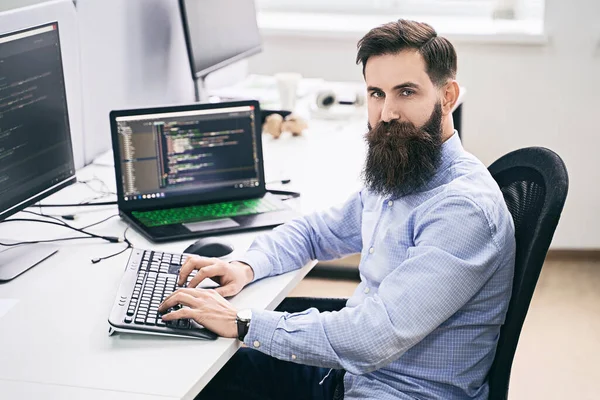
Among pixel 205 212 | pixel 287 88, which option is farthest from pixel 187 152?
pixel 287 88

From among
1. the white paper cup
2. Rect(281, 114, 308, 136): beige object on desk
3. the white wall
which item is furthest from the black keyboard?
the white wall

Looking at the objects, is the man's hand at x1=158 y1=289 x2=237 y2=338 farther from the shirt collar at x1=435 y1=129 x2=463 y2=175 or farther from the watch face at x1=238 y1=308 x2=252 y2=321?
the shirt collar at x1=435 y1=129 x2=463 y2=175

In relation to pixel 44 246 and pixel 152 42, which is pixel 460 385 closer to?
pixel 44 246

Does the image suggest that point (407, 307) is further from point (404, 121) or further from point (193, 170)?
point (193, 170)

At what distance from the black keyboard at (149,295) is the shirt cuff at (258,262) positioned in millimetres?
117

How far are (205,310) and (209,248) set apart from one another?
325 mm

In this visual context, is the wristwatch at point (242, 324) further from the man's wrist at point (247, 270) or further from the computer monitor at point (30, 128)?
the computer monitor at point (30, 128)

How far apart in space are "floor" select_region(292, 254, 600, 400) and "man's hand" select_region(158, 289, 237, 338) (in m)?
1.42

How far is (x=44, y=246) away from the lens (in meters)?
1.86

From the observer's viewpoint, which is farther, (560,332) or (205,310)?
(560,332)

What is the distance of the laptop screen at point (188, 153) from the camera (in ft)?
6.55

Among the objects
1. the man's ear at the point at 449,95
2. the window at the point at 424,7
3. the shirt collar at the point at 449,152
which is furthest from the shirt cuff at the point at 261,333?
the window at the point at 424,7

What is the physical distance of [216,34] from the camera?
271cm

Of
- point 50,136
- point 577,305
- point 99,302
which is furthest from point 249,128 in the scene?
point 577,305
